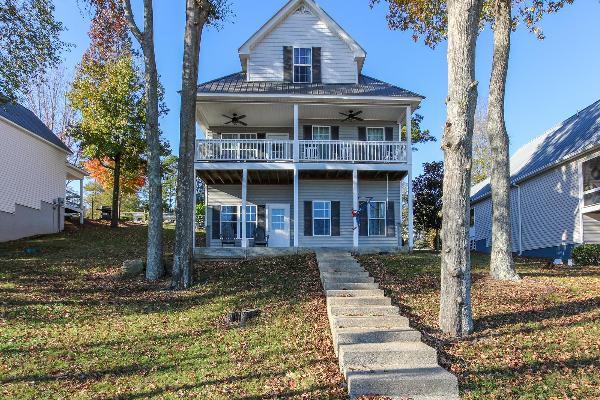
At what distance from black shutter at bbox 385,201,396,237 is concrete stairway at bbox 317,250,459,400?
25.5 feet

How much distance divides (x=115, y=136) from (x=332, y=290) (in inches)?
674

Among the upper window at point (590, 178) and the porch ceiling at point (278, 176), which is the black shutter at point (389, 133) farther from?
the upper window at point (590, 178)

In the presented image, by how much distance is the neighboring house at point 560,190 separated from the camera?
55.9 feet

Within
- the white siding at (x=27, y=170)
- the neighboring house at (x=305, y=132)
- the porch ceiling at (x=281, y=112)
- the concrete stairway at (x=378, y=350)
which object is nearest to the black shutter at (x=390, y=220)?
the neighboring house at (x=305, y=132)

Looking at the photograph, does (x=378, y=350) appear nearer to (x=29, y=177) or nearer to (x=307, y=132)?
(x=307, y=132)

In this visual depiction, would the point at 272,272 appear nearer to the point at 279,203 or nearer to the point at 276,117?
the point at 279,203

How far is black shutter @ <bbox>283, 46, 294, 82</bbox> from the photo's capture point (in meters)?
18.3

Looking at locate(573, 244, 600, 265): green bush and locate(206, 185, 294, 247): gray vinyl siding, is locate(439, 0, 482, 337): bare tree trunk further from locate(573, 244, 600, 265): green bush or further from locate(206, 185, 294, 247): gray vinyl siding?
locate(206, 185, 294, 247): gray vinyl siding

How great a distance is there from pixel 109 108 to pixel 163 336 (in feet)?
58.4

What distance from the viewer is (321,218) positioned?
60.3 ft

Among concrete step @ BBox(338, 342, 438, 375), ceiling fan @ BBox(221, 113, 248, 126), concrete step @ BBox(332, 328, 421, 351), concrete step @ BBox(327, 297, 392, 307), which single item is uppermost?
ceiling fan @ BBox(221, 113, 248, 126)

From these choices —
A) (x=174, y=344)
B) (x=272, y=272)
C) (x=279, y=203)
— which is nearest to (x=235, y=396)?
(x=174, y=344)

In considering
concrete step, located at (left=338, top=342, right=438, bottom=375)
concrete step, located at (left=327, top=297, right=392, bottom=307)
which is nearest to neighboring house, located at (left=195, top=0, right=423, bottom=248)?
concrete step, located at (left=327, top=297, right=392, bottom=307)

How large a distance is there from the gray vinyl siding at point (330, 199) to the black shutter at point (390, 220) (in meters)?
1.31
